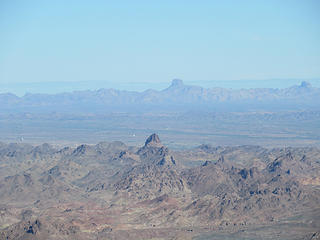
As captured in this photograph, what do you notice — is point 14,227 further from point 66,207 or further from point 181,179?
point 181,179

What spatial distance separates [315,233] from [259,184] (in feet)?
156

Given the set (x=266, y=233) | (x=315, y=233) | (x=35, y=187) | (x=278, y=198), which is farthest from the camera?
(x=35, y=187)

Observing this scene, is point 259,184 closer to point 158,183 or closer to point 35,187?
point 158,183

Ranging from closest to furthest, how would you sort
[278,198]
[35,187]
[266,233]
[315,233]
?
1. [315,233]
2. [266,233]
3. [278,198]
4. [35,187]

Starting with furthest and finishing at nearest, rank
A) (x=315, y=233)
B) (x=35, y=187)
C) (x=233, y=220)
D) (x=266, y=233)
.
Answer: (x=35, y=187) → (x=233, y=220) → (x=266, y=233) → (x=315, y=233)

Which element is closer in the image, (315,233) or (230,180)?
(315,233)

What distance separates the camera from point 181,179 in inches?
7534

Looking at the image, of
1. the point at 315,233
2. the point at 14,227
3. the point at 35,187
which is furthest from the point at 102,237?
the point at 35,187

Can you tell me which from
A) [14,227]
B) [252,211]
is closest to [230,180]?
[252,211]

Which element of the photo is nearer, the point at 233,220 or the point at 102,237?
the point at 102,237

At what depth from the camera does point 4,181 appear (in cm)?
19038

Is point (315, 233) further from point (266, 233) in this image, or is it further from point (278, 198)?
point (278, 198)

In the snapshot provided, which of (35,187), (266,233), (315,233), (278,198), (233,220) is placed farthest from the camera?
(35,187)

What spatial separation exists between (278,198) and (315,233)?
37.2 m
